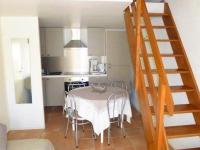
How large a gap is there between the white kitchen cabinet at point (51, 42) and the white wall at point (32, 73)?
1.60 metres

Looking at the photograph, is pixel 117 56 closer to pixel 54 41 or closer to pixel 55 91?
pixel 54 41

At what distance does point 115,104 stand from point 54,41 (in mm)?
2973

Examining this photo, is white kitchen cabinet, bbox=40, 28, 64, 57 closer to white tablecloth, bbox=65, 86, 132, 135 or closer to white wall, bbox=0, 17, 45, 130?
white wall, bbox=0, 17, 45, 130

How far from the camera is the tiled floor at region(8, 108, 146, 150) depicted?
11.3ft

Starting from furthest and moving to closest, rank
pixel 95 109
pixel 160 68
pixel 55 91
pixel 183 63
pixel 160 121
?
1. pixel 55 91
2. pixel 95 109
3. pixel 183 63
4. pixel 160 68
5. pixel 160 121

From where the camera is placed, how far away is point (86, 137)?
3818 millimetres

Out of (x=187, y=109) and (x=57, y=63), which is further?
(x=57, y=63)

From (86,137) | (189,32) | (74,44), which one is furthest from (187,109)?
(74,44)

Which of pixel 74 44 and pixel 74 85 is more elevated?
pixel 74 44

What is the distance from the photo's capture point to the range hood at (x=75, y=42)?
5.79 m

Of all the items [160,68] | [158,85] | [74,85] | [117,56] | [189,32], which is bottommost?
[74,85]

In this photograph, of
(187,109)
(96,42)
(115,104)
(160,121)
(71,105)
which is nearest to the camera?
(160,121)

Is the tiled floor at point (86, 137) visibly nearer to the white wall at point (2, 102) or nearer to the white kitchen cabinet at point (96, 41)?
the white wall at point (2, 102)

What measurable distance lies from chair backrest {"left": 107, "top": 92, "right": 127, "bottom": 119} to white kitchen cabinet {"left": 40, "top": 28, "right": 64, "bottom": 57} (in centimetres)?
267
